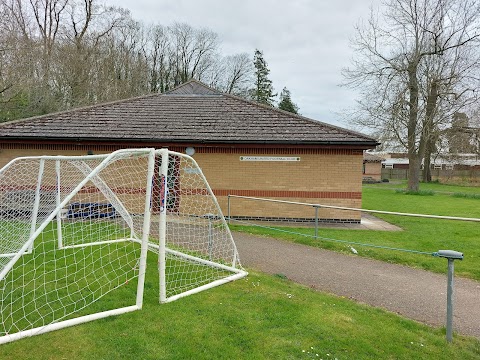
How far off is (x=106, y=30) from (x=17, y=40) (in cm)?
1350

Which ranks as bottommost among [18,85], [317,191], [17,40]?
[317,191]

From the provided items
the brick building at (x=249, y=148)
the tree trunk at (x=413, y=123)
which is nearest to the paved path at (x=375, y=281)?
the brick building at (x=249, y=148)

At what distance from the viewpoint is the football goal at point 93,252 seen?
4.16 metres

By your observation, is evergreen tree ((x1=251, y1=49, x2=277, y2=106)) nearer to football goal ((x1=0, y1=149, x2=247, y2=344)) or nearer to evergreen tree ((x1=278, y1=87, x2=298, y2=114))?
evergreen tree ((x1=278, y1=87, x2=298, y2=114))

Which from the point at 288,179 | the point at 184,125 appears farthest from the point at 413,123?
the point at 184,125

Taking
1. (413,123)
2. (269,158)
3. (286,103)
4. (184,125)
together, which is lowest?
(269,158)

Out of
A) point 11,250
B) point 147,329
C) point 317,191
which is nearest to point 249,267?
point 147,329

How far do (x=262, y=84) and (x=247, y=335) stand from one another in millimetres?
48957

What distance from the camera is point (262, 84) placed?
49.9m

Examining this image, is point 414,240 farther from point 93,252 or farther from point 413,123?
point 413,123

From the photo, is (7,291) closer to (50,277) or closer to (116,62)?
A: (50,277)

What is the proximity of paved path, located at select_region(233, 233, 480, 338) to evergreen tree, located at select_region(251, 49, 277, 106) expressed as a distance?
43143mm

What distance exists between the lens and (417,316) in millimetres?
4547

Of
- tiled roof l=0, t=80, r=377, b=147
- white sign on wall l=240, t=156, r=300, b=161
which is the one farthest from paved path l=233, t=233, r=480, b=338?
tiled roof l=0, t=80, r=377, b=147
